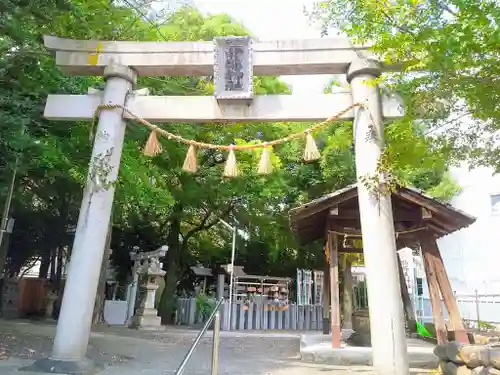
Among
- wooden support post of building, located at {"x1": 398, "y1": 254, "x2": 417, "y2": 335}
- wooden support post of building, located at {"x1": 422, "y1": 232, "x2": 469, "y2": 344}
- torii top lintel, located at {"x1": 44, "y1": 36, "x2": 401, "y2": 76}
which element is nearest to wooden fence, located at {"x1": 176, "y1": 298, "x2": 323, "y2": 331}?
wooden support post of building, located at {"x1": 398, "y1": 254, "x2": 417, "y2": 335}

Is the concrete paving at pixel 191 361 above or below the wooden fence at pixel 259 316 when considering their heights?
below

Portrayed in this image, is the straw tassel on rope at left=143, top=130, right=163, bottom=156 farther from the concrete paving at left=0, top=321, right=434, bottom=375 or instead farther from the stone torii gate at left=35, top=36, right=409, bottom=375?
the concrete paving at left=0, top=321, right=434, bottom=375

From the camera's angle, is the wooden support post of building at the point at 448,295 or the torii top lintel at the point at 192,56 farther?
the wooden support post of building at the point at 448,295

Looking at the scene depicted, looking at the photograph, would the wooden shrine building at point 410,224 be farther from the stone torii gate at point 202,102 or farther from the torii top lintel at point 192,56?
the torii top lintel at point 192,56

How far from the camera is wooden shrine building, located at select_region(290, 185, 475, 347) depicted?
26.7 feet

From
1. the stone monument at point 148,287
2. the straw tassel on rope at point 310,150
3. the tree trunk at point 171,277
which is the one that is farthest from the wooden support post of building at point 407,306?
the tree trunk at point 171,277

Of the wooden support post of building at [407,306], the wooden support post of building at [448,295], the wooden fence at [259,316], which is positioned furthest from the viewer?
the wooden fence at [259,316]

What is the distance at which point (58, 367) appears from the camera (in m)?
5.48

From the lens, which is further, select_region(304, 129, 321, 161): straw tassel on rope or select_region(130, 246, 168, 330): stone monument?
select_region(130, 246, 168, 330): stone monument

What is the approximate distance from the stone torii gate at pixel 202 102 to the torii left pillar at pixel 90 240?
0.05 ft

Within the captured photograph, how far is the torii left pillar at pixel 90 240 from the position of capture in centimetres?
570

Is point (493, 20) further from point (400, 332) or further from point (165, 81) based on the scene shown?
point (165, 81)

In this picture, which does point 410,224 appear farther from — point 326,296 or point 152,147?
point 152,147

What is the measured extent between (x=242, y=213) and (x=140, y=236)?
6371mm
